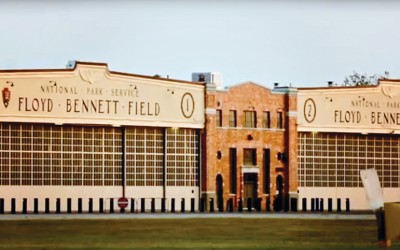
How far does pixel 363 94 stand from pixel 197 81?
43.1 ft

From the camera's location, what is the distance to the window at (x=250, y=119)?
293 feet

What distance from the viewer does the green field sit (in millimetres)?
39438

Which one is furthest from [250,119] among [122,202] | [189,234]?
[189,234]

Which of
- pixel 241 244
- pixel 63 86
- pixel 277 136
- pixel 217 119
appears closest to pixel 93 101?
pixel 63 86

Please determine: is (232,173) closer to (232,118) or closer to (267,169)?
(267,169)

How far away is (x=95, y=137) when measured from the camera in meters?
79.4

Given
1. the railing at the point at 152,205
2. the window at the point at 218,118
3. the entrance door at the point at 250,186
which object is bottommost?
the railing at the point at 152,205

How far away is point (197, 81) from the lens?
89.1 metres

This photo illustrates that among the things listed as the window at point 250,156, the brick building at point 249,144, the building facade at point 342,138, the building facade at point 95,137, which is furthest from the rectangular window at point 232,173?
the building facade at point 342,138

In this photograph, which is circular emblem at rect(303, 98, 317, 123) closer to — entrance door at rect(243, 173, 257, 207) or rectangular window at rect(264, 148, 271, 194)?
rectangular window at rect(264, 148, 271, 194)

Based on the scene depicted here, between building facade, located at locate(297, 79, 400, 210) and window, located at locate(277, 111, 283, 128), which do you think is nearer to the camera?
window, located at locate(277, 111, 283, 128)

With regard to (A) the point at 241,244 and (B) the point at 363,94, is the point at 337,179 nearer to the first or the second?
(B) the point at 363,94

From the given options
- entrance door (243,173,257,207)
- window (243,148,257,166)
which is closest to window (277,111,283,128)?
window (243,148,257,166)

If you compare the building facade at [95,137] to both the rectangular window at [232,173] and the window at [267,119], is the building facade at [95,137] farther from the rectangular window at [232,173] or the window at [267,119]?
the window at [267,119]
